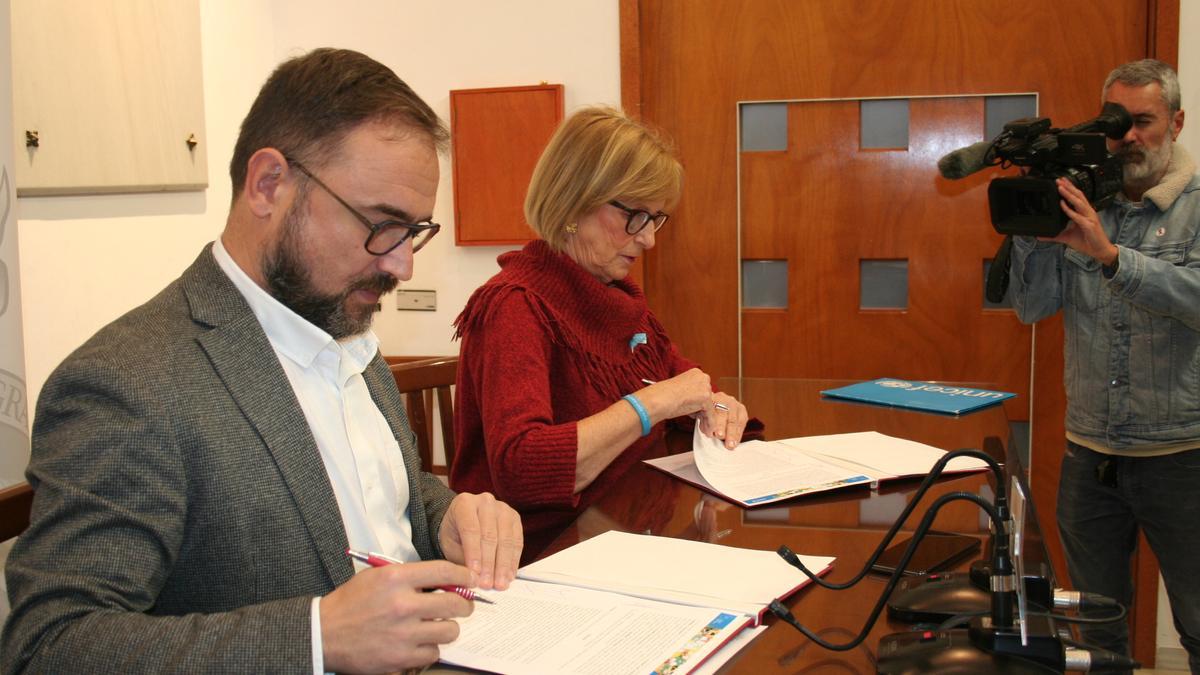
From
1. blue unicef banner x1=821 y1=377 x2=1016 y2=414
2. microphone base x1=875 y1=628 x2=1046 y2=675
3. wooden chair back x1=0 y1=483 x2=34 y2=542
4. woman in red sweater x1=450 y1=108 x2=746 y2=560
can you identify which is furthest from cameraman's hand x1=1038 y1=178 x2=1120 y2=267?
wooden chair back x1=0 y1=483 x2=34 y2=542

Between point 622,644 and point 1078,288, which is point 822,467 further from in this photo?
point 1078,288

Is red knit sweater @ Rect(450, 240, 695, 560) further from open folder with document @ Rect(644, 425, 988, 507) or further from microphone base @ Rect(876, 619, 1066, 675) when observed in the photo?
microphone base @ Rect(876, 619, 1066, 675)

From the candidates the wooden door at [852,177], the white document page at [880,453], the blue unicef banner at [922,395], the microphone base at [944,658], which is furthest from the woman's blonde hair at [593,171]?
the wooden door at [852,177]

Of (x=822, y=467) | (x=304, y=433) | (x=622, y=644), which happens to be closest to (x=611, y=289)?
(x=822, y=467)

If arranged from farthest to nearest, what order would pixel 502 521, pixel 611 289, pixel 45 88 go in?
pixel 45 88 < pixel 611 289 < pixel 502 521

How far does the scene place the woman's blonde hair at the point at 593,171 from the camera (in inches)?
79.0

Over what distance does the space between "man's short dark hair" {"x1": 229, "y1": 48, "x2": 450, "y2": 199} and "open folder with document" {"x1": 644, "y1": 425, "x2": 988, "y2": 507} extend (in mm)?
735

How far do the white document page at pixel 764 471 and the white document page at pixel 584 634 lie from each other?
47cm

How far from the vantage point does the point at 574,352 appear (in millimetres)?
1916

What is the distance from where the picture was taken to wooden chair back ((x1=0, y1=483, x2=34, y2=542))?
3.77 feet

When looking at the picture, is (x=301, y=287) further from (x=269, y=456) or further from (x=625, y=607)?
(x=625, y=607)

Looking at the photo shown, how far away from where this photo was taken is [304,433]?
1150 millimetres

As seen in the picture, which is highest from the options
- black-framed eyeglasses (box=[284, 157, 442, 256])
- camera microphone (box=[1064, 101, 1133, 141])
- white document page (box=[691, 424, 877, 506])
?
camera microphone (box=[1064, 101, 1133, 141])

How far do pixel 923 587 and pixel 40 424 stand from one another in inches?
36.9
